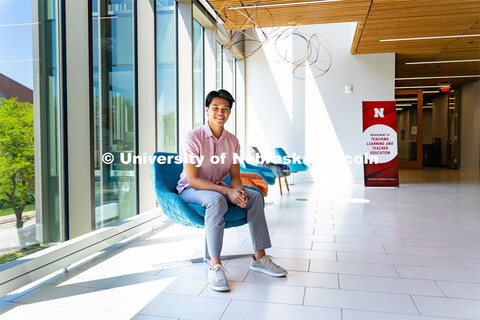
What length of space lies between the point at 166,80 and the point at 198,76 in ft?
4.78

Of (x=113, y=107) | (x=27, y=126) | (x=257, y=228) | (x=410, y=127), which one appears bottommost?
(x=257, y=228)

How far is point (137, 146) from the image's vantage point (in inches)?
151

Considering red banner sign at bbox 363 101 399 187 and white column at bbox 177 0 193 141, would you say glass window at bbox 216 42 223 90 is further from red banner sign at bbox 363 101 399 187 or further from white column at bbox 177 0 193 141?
red banner sign at bbox 363 101 399 187

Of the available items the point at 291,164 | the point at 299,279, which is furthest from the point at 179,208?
the point at 291,164

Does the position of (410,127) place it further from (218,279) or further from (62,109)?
(62,109)

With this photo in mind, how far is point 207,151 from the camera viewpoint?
263 centimetres

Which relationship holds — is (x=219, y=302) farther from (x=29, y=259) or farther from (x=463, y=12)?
(x=463, y=12)

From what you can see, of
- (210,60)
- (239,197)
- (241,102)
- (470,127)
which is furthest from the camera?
(470,127)

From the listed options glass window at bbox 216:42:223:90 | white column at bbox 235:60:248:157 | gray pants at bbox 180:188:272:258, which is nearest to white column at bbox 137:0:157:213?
gray pants at bbox 180:188:272:258

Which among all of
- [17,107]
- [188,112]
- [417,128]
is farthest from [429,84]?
[17,107]

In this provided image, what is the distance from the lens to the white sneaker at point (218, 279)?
2.21 m

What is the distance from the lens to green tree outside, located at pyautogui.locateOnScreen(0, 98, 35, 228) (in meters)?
2.22

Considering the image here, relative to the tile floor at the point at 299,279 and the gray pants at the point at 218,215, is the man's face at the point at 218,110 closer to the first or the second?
the gray pants at the point at 218,215

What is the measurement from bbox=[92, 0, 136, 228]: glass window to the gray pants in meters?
1.10
